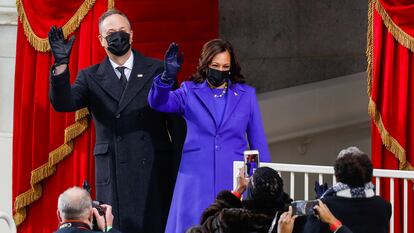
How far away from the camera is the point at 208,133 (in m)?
7.00

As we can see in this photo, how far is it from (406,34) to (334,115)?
257 cm

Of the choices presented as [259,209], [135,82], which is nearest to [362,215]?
[259,209]

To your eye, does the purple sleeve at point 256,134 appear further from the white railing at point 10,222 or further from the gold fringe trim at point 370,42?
Result: the white railing at point 10,222

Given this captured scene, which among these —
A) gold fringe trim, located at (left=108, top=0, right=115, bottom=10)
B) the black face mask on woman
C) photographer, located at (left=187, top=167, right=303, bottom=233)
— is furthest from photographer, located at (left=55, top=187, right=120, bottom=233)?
gold fringe trim, located at (left=108, top=0, right=115, bottom=10)

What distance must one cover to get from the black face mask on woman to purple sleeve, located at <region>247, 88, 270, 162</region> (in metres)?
0.21

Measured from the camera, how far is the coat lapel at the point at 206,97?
22.9ft

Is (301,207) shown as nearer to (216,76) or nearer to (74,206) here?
(74,206)

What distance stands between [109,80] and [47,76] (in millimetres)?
1100

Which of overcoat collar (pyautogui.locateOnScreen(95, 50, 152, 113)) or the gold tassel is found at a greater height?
the gold tassel

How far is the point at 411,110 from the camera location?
7.02 metres

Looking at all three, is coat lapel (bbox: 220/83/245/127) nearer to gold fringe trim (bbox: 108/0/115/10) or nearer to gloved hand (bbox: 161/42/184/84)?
gloved hand (bbox: 161/42/184/84)

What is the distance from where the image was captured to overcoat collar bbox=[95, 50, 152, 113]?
7176 mm

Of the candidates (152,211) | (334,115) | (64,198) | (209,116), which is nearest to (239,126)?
(209,116)

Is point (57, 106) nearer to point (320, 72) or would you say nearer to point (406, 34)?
point (406, 34)
